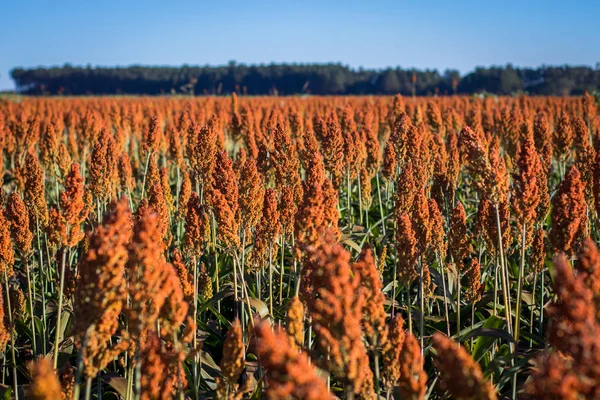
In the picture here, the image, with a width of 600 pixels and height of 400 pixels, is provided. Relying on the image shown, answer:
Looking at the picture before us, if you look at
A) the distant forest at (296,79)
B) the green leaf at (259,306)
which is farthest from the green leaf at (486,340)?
the distant forest at (296,79)

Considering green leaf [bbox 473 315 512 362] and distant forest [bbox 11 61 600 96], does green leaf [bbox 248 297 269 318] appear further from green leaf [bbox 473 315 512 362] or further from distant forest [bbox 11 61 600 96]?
distant forest [bbox 11 61 600 96]

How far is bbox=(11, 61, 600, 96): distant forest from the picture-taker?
171 ft

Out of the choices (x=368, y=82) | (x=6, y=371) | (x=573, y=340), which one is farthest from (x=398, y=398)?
(x=368, y=82)

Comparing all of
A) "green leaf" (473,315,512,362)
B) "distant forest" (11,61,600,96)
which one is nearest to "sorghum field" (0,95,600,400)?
"green leaf" (473,315,512,362)

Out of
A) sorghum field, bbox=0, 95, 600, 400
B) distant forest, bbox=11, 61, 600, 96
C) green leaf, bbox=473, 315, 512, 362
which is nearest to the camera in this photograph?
sorghum field, bbox=0, 95, 600, 400

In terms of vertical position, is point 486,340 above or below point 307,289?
below

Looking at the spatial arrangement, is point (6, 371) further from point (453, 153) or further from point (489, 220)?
point (453, 153)

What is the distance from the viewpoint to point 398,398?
356 cm

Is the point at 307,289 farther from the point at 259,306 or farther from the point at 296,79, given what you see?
the point at 296,79

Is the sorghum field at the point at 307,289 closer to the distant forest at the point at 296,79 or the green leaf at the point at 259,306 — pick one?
the green leaf at the point at 259,306

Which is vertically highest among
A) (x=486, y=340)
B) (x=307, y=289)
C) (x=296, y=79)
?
(x=296, y=79)

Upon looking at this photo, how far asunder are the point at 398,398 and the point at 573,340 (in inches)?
83.6

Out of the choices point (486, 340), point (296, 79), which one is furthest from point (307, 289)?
point (296, 79)

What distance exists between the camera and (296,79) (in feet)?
267
